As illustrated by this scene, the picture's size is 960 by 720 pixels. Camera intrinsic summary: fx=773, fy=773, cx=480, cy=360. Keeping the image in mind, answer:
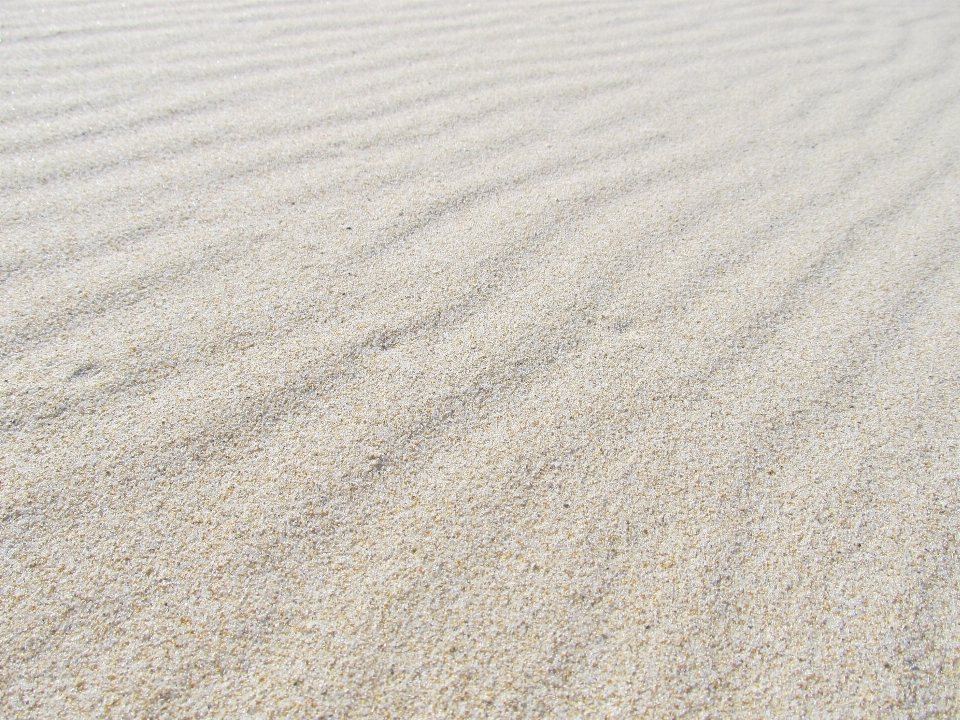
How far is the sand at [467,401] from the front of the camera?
0.94m

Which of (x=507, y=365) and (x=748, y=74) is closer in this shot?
(x=507, y=365)

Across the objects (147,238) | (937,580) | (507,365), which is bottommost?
(937,580)

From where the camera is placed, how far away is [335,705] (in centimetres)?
88

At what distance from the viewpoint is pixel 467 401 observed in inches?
50.1

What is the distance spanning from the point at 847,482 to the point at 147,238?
1.38 m

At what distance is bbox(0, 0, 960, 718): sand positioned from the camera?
3.07 feet

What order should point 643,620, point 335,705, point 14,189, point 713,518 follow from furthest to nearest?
point 14,189 → point 713,518 → point 643,620 → point 335,705

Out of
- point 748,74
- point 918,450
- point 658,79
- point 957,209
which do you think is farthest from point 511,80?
point 918,450

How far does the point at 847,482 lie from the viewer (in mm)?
1184

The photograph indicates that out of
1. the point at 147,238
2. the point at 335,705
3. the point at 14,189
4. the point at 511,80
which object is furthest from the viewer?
the point at 511,80

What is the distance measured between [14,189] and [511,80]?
1428 millimetres

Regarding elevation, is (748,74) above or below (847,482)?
above

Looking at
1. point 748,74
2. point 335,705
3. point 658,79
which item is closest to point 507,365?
point 335,705

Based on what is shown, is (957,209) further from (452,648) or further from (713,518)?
(452,648)
